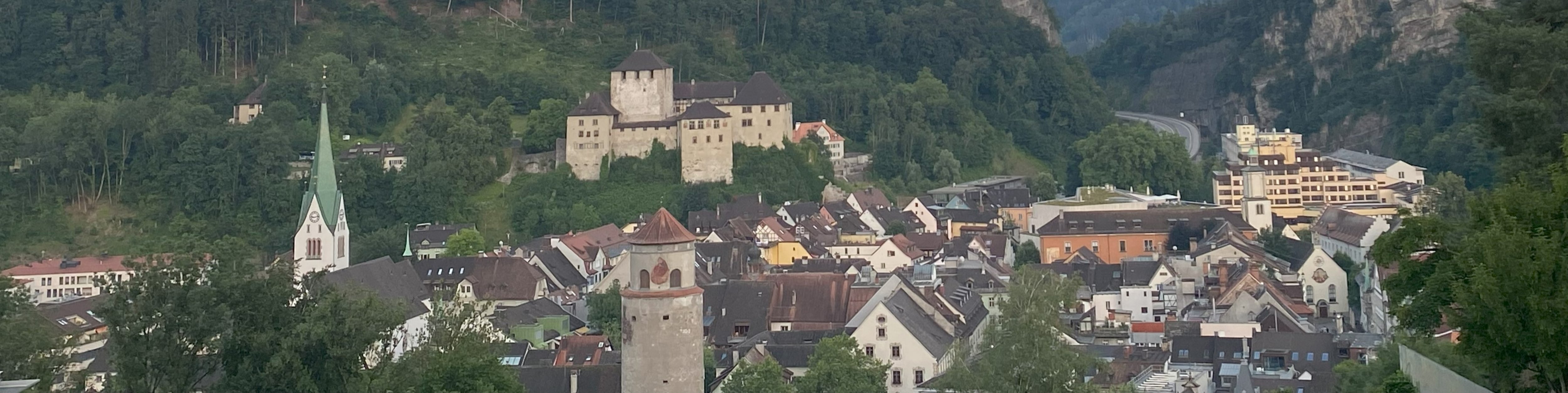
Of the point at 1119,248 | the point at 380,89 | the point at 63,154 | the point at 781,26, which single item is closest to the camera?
the point at 1119,248

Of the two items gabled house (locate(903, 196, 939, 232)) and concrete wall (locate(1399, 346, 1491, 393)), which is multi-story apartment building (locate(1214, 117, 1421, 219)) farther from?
concrete wall (locate(1399, 346, 1491, 393))

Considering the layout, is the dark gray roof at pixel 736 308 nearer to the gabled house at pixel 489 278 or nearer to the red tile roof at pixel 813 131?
the gabled house at pixel 489 278

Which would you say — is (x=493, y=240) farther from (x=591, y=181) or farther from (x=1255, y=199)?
(x=1255, y=199)

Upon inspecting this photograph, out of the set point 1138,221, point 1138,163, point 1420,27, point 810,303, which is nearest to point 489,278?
point 810,303

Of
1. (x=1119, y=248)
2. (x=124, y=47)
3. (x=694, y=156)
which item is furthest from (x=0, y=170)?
(x=1119, y=248)

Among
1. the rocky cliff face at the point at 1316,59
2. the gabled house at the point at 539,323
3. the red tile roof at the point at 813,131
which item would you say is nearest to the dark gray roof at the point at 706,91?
the red tile roof at the point at 813,131

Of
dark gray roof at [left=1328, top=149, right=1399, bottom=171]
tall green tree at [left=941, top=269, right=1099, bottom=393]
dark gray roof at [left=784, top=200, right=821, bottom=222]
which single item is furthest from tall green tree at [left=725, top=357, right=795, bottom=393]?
dark gray roof at [left=1328, top=149, right=1399, bottom=171]

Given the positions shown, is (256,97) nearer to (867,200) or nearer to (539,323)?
(867,200)
